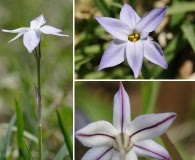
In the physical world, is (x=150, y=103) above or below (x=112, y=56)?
below

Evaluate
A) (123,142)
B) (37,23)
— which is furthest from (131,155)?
(37,23)

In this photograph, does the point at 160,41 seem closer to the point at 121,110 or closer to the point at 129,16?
the point at 129,16

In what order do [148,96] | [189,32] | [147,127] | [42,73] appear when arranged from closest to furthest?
[147,127]
[148,96]
[189,32]
[42,73]

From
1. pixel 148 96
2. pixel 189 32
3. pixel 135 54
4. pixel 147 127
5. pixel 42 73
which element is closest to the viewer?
pixel 147 127

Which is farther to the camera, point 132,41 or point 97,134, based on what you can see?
point 132,41

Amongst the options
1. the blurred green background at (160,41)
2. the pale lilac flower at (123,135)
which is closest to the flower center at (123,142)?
the pale lilac flower at (123,135)

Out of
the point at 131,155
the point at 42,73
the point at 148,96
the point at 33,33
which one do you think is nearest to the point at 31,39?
the point at 33,33

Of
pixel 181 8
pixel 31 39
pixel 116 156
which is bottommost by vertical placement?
pixel 116 156
